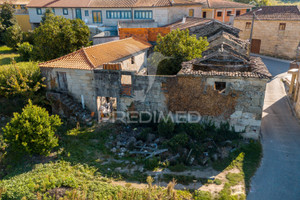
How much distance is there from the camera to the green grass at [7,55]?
94.8 feet

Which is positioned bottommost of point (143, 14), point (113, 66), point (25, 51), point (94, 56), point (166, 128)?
point (166, 128)

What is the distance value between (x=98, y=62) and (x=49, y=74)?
159 inches

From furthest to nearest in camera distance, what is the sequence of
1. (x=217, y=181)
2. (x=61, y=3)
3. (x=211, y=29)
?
(x=61, y=3) < (x=211, y=29) < (x=217, y=181)

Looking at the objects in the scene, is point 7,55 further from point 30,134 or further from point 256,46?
point 256,46

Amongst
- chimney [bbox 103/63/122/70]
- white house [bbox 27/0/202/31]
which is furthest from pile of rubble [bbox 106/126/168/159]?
white house [bbox 27/0/202/31]

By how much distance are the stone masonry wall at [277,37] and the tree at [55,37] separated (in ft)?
90.7

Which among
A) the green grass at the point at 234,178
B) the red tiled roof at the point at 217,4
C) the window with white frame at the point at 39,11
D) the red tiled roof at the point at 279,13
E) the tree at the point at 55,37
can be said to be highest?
the red tiled roof at the point at 217,4

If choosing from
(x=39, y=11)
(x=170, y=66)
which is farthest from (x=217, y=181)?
(x=39, y=11)

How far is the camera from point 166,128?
16.7 metres

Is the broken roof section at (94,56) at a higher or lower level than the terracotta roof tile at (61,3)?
lower

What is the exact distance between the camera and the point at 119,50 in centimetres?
2447

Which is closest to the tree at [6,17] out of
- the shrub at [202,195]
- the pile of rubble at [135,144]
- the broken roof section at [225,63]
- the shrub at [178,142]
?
the pile of rubble at [135,144]

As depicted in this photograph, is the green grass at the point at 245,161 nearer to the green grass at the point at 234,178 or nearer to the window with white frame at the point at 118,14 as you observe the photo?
the green grass at the point at 234,178

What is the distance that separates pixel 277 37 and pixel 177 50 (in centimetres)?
2234
